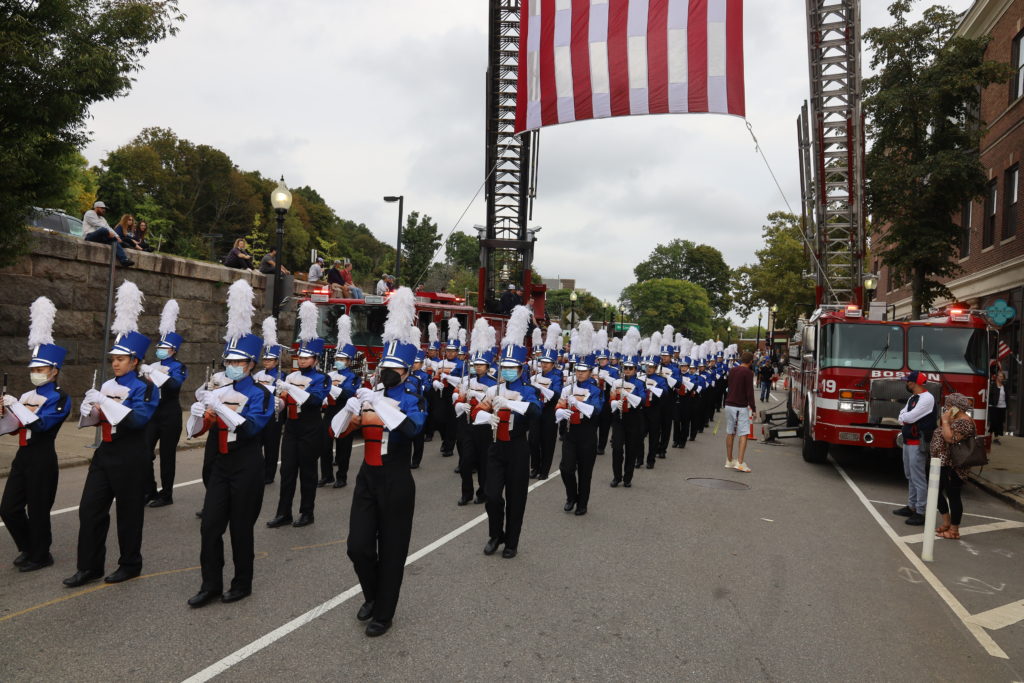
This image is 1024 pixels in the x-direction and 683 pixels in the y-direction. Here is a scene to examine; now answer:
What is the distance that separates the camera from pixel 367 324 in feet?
51.2

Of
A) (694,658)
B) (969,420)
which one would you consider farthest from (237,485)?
(969,420)

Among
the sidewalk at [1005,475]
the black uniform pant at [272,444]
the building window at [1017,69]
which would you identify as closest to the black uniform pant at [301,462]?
the black uniform pant at [272,444]

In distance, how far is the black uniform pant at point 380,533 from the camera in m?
4.95

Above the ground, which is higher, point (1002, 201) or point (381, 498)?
point (1002, 201)

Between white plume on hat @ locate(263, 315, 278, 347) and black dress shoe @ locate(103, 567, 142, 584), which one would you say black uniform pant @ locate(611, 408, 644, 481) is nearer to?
white plume on hat @ locate(263, 315, 278, 347)

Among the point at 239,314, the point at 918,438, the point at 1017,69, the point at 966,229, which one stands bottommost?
the point at 918,438

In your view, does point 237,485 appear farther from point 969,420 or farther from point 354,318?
point 354,318

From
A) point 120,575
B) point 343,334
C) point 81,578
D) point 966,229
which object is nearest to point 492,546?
point 120,575

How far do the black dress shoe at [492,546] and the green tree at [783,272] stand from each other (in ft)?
112

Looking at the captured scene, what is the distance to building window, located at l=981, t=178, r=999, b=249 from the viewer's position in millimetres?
22203

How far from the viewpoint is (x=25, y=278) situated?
13234 mm

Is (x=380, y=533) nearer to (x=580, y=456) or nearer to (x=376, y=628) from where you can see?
(x=376, y=628)

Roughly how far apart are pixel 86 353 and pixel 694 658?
13.8m

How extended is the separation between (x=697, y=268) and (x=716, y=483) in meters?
92.3
